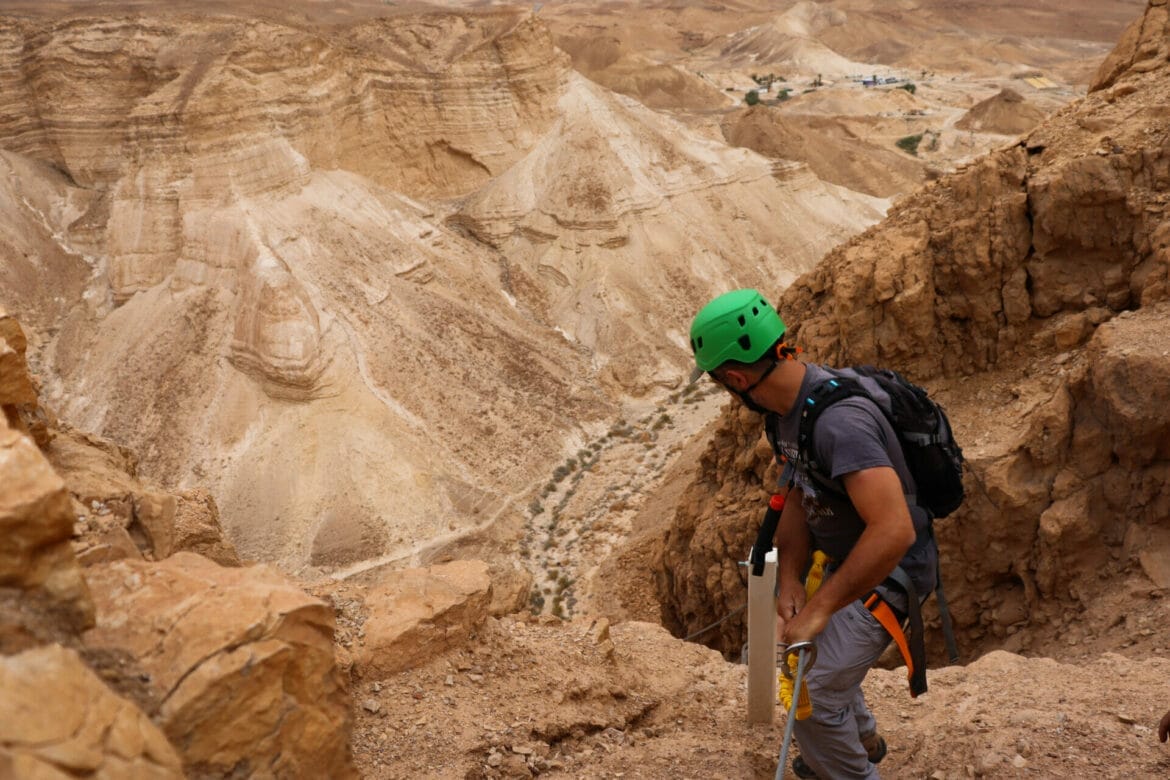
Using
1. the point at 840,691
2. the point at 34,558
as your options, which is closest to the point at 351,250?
the point at 840,691

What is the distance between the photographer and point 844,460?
146 inches

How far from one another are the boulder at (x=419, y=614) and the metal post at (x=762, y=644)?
6.40 feet

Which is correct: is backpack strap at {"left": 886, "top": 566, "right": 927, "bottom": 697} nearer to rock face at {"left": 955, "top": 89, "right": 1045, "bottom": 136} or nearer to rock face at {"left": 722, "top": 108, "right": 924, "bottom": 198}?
rock face at {"left": 722, "top": 108, "right": 924, "bottom": 198}

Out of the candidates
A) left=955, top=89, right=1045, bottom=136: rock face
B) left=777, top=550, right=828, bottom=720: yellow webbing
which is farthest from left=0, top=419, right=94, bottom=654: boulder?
left=955, top=89, right=1045, bottom=136: rock face

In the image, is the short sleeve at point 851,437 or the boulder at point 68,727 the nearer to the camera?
the boulder at point 68,727

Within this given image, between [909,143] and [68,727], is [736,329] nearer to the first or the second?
[68,727]

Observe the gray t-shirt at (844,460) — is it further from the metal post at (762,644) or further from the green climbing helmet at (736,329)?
the metal post at (762,644)

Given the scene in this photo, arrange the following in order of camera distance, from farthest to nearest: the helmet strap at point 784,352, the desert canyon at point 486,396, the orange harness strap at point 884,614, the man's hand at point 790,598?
1. the man's hand at point 790,598
2. the orange harness strap at point 884,614
3. the helmet strap at point 784,352
4. the desert canyon at point 486,396

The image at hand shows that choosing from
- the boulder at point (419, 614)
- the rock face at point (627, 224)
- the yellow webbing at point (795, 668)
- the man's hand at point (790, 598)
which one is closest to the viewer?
the yellow webbing at point (795, 668)

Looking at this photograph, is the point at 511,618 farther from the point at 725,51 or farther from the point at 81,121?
the point at 725,51

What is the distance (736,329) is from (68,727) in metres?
2.89

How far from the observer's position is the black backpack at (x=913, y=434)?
12.9 ft

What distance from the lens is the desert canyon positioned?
11.9 ft

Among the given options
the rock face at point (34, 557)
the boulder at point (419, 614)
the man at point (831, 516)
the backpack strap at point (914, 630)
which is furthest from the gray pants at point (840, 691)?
the rock face at point (34, 557)
